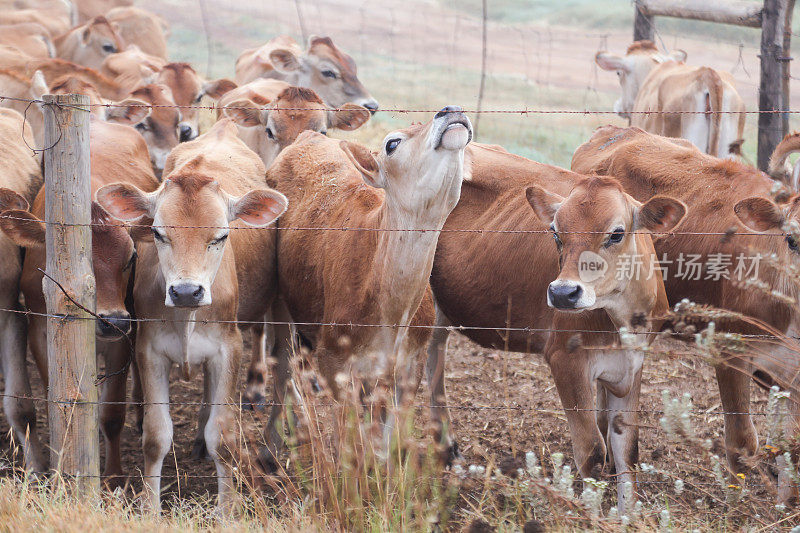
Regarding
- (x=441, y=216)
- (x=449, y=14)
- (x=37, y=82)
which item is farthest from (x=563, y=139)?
(x=449, y=14)

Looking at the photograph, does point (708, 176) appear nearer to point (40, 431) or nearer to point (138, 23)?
point (40, 431)

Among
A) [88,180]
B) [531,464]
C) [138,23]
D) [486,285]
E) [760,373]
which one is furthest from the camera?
[138,23]

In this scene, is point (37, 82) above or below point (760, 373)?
above

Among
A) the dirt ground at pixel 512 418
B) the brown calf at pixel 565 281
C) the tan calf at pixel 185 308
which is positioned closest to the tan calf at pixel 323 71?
the dirt ground at pixel 512 418

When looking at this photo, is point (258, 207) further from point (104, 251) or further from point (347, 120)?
point (347, 120)

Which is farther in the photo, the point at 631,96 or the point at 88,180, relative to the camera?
the point at 631,96

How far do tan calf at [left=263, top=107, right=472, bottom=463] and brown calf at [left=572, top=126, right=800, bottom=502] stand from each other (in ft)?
4.79

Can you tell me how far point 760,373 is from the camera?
5.32m

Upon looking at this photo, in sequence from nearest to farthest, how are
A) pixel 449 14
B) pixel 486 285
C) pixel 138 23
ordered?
pixel 486 285 → pixel 138 23 → pixel 449 14

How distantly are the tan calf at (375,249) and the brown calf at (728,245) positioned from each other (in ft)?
4.79

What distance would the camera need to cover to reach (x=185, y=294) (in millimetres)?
4387

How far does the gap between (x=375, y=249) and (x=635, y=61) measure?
8203 millimetres

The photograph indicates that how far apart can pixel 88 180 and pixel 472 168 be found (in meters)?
2.57

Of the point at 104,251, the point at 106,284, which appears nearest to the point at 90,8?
the point at 104,251
